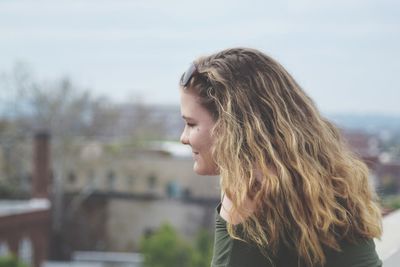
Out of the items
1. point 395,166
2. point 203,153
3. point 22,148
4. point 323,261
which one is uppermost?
point 203,153

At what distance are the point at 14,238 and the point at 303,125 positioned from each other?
25970 mm

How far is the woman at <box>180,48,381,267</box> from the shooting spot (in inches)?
63.2

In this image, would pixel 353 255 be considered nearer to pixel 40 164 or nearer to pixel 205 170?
pixel 205 170

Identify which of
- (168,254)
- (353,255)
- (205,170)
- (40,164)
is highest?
(205,170)

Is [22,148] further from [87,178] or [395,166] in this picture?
[395,166]

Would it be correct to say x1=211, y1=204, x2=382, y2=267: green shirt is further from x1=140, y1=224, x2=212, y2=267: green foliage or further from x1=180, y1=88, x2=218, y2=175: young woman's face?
x1=140, y1=224, x2=212, y2=267: green foliage

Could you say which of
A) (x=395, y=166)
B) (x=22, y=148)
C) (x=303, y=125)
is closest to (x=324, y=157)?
(x=303, y=125)

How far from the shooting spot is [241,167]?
165 centimetres

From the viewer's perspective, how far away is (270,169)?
165cm

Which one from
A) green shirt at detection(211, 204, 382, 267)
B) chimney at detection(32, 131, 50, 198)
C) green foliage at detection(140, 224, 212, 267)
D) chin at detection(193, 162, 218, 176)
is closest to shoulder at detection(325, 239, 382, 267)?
green shirt at detection(211, 204, 382, 267)

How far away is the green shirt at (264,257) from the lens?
5.17ft

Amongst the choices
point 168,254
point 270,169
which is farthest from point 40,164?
point 270,169

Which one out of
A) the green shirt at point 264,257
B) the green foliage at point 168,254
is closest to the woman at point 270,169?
the green shirt at point 264,257

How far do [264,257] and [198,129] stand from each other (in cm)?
33
